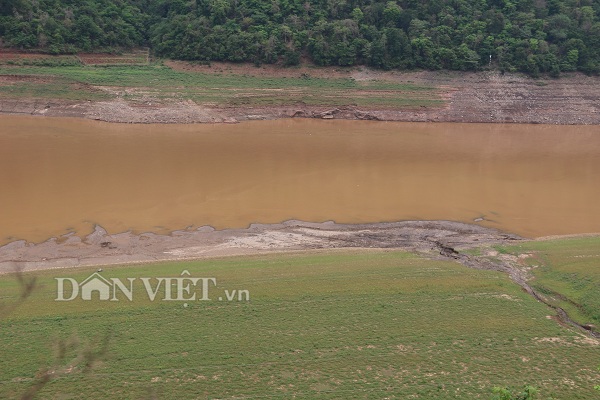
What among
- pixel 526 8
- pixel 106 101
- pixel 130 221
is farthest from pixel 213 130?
pixel 526 8

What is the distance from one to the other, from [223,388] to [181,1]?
131 ft

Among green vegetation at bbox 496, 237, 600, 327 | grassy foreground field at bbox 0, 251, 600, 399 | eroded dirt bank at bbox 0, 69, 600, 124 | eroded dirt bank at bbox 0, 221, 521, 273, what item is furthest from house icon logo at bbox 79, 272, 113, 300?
eroded dirt bank at bbox 0, 69, 600, 124

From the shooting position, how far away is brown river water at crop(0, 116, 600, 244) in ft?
73.7

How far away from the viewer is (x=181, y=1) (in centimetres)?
4609

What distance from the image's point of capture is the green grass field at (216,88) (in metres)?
37.0

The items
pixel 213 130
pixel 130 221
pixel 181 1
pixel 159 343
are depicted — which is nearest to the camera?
pixel 159 343

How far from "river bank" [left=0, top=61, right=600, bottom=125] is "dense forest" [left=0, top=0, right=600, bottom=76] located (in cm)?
109

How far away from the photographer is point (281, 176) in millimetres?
27281

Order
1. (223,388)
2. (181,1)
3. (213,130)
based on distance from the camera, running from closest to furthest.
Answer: (223,388), (213,130), (181,1)

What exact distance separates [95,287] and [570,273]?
13.5 metres

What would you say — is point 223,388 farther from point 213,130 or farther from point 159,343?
point 213,130

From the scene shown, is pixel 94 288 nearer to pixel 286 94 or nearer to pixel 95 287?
pixel 95 287

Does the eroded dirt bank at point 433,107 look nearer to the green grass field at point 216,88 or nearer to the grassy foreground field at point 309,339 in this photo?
the green grass field at point 216,88

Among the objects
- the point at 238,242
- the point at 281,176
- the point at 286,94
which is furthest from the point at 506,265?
the point at 286,94
